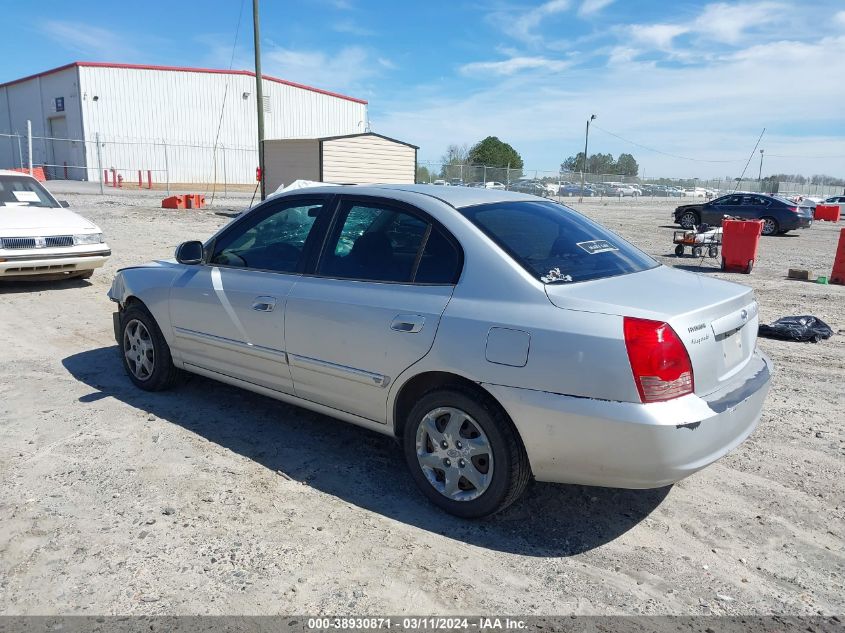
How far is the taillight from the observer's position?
2.82m

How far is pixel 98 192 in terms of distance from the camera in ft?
92.3

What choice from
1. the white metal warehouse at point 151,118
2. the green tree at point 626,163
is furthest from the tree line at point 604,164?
the white metal warehouse at point 151,118

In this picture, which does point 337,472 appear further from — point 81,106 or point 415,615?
point 81,106

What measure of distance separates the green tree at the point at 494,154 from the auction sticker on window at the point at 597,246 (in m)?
58.8

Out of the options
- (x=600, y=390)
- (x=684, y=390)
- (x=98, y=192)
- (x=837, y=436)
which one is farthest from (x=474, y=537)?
(x=98, y=192)

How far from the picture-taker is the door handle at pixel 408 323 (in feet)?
11.1

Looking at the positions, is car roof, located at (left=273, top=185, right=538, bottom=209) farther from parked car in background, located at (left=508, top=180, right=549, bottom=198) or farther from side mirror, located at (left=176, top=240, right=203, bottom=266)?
parked car in background, located at (left=508, top=180, right=549, bottom=198)

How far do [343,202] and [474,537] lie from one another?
211 centimetres

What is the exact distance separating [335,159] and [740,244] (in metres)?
11.6

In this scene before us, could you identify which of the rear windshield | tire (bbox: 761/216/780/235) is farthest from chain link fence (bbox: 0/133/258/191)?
the rear windshield

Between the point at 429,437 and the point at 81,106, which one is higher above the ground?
the point at 81,106

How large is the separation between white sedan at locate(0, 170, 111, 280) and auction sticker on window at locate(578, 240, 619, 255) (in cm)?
748

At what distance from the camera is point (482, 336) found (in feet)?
10.4

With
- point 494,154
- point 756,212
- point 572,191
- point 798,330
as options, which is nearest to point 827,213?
point 756,212
